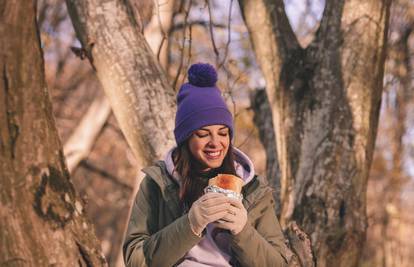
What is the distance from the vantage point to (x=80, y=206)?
8.09 feet

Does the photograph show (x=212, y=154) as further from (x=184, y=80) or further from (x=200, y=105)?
(x=184, y=80)

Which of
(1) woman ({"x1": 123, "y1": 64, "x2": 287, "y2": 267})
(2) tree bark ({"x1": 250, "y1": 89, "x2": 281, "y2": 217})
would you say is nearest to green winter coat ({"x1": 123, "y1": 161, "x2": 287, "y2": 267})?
(1) woman ({"x1": 123, "y1": 64, "x2": 287, "y2": 267})

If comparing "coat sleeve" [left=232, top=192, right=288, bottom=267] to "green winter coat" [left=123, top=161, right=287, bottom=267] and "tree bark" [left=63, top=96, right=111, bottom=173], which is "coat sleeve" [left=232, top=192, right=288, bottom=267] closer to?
"green winter coat" [left=123, top=161, right=287, bottom=267]

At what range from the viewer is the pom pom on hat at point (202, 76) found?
285cm

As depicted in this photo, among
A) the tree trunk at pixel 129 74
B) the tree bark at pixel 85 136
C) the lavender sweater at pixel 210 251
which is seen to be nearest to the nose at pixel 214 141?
the lavender sweater at pixel 210 251

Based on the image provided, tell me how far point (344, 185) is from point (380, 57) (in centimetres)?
87

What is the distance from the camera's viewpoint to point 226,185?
98.3 inches

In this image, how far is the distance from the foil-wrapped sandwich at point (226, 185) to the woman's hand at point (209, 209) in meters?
0.05

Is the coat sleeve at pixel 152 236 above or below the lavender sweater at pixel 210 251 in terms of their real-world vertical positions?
above

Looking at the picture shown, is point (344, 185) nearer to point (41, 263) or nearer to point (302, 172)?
point (302, 172)

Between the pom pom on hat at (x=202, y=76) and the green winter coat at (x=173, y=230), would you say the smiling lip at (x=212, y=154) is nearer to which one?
the green winter coat at (x=173, y=230)

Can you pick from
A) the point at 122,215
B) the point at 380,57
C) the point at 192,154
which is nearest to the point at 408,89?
the point at 380,57

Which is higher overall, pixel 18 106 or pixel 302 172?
pixel 18 106

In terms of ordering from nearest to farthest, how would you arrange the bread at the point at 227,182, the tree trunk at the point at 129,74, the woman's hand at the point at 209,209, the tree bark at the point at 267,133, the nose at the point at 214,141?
the woman's hand at the point at 209,209 < the bread at the point at 227,182 < the nose at the point at 214,141 < the tree trunk at the point at 129,74 < the tree bark at the point at 267,133
